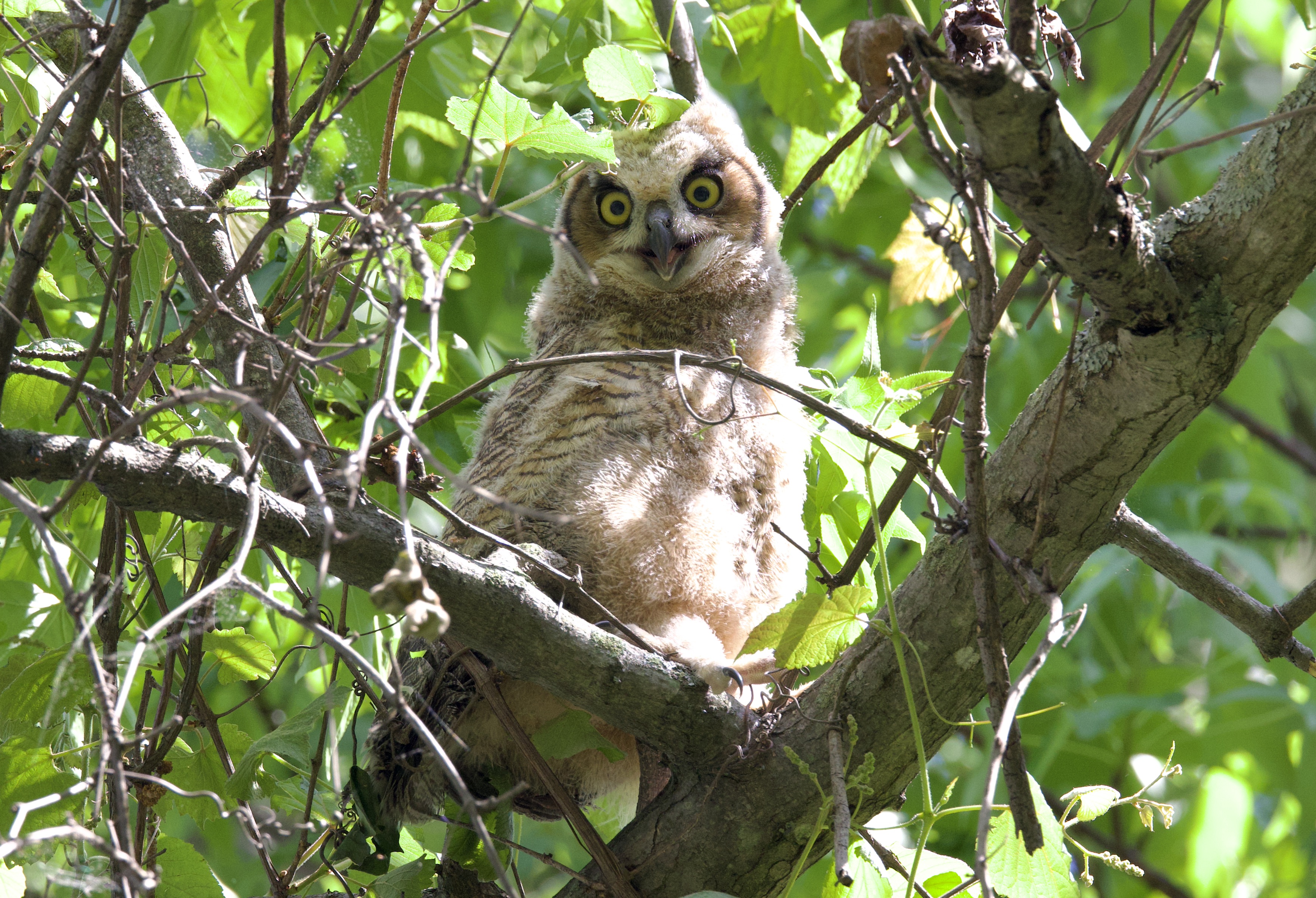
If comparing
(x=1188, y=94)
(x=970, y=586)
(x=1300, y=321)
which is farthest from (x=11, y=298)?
(x=1300, y=321)

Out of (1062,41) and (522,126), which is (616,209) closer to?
(522,126)

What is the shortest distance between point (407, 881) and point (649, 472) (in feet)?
2.87

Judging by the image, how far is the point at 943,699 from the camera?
69.0 inches

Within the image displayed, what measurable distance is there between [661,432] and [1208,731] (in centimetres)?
Result: 290

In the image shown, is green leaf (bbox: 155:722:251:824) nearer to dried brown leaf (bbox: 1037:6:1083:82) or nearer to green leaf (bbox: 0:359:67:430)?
green leaf (bbox: 0:359:67:430)

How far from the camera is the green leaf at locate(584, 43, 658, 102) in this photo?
196 centimetres

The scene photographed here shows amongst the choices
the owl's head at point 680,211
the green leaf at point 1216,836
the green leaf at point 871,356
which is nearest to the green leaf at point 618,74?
the owl's head at point 680,211

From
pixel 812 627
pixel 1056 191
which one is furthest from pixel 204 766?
pixel 1056 191

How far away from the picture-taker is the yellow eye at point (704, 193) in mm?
2742

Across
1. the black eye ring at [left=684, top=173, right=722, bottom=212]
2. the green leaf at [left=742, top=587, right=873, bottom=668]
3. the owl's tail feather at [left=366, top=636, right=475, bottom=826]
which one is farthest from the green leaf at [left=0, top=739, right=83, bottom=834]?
the black eye ring at [left=684, top=173, right=722, bottom=212]

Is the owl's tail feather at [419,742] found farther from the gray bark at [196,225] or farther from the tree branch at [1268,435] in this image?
the tree branch at [1268,435]

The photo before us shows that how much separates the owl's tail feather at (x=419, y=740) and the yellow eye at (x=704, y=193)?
52.6 inches

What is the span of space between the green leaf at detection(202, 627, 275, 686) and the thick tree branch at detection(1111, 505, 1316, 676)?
151 cm

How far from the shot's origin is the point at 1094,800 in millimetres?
1688
